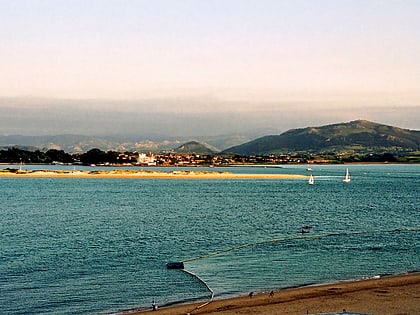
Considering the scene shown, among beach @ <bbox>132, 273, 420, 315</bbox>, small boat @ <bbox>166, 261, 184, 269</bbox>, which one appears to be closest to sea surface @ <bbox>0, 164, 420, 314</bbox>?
small boat @ <bbox>166, 261, 184, 269</bbox>

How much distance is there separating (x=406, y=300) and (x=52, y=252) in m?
19.8

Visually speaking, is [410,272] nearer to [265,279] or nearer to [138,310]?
[265,279]

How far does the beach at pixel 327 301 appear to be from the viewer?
18891 mm

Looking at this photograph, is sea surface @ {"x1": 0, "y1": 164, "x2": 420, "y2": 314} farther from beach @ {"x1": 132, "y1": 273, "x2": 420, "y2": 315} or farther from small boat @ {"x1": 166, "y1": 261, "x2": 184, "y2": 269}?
beach @ {"x1": 132, "y1": 273, "x2": 420, "y2": 315}

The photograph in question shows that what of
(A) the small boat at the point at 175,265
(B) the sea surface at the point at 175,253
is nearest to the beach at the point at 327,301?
(B) the sea surface at the point at 175,253

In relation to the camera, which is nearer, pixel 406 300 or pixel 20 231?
pixel 406 300

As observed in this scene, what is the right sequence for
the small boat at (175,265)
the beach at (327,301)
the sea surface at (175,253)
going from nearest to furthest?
the beach at (327,301), the sea surface at (175,253), the small boat at (175,265)

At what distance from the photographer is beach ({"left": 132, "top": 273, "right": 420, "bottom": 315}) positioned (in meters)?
18.9

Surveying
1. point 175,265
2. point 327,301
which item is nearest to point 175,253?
point 175,265

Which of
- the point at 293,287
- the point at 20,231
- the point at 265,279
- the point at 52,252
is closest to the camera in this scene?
the point at 293,287

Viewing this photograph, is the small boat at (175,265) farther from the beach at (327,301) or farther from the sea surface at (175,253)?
the beach at (327,301)

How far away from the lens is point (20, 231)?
4062cm

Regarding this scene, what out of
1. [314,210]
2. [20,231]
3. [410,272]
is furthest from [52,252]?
[314,210]

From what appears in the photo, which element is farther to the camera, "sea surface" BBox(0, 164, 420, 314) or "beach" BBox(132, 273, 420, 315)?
"sea surface" BBox(0, 164, 420, 314)
